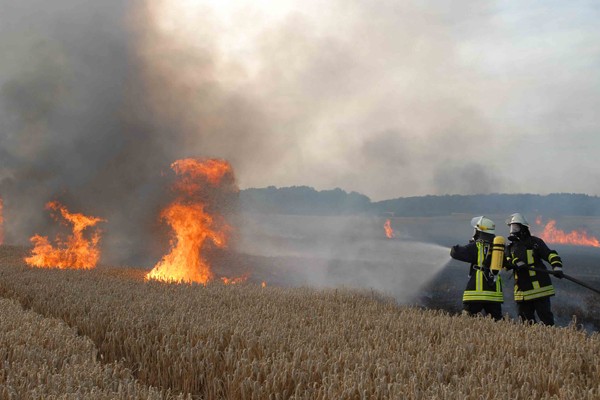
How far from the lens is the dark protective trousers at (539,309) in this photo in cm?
933

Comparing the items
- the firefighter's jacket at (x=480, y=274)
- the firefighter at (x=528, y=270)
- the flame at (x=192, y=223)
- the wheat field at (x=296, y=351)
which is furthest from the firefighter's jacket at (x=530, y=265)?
the flame at (x=192, y=223)

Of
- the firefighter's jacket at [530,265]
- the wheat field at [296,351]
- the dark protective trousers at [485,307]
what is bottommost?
the wheat field at [296,351]

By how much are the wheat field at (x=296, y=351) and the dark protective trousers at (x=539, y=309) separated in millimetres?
2407

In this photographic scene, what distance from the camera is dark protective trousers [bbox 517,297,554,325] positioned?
9.33 meters

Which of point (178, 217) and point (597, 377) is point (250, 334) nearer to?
point (597, 377)

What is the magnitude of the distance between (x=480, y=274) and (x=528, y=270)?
945 millimetres

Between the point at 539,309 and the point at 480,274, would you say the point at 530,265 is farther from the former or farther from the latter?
the point at 480,274

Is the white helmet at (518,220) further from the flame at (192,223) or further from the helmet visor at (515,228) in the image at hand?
the flame at (192,223)

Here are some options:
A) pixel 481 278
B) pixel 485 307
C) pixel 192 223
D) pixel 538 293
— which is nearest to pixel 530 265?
pixel 538 293

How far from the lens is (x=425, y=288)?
2712 centimetres

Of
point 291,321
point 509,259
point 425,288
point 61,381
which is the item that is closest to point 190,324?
point 291,321

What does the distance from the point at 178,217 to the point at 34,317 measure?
41.2 feet

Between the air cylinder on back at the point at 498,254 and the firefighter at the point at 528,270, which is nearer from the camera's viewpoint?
the air cylinder on back at the point at 498,254

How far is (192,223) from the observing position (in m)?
18.4
